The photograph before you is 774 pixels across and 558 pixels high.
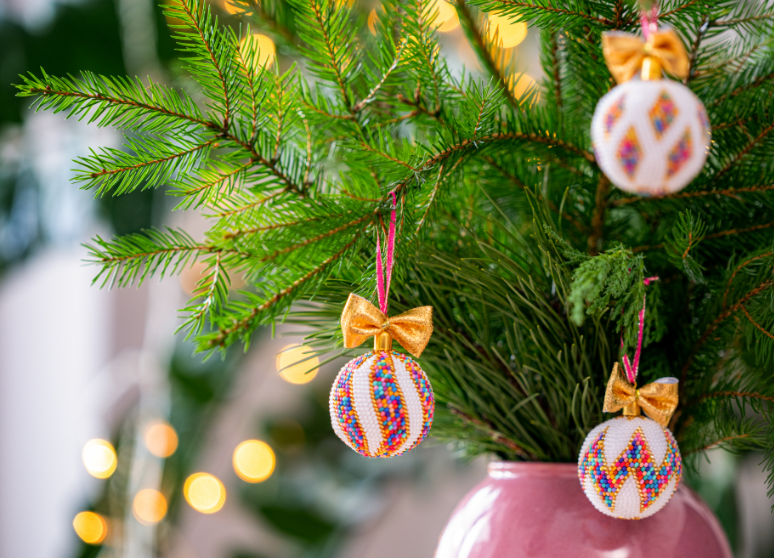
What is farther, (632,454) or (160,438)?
(160,438)

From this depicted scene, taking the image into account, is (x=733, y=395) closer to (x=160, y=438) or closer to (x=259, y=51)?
(x=259, y=51)

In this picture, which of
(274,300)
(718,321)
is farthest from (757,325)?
(274,300)

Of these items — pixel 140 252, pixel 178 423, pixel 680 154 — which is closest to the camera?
pixel 680 154

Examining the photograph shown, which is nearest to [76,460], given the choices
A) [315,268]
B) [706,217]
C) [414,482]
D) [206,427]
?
[206,427]

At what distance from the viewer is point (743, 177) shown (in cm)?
34

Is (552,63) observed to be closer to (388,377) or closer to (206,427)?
(388,377)

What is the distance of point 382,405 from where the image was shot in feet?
0.93

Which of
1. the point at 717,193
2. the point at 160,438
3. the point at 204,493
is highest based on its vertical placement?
the point at 717,193

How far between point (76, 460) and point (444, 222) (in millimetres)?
1234

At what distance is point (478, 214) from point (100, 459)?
836 mm

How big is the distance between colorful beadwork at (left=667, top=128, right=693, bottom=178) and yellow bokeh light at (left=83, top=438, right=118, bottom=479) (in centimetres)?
95

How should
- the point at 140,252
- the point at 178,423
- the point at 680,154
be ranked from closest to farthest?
the point at 680,154 → the point at 140,252 → the point at 178,423

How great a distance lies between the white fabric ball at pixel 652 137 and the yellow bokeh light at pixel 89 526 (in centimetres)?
96

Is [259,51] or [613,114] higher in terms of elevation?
[259,51]
